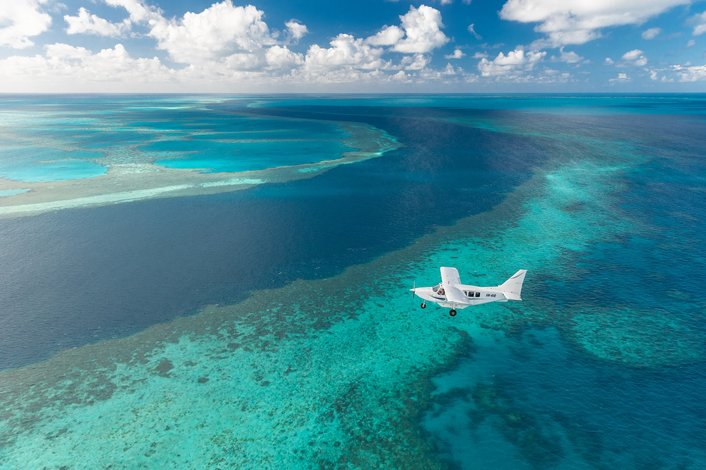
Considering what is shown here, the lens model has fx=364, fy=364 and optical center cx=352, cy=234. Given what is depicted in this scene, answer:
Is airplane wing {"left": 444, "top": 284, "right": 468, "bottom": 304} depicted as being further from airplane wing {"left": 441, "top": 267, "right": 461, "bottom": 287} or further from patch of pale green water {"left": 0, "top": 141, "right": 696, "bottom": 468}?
patch of pale green water {"left": 0, "top": 141, "right": 696, "bottom": 468}

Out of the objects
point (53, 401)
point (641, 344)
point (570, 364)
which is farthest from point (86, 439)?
point (641, 344)

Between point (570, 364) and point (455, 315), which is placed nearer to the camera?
point (570, 364)

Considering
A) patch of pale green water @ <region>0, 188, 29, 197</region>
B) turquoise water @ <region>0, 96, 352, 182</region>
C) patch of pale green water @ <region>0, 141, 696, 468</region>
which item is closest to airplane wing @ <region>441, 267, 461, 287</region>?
patch of pale green water @ <region>0, 141, 696, 468</region>

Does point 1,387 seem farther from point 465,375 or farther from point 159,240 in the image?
point 465,375

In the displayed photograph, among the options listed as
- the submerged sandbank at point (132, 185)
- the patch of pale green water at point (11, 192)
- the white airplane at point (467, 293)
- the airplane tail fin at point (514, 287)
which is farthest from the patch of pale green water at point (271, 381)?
the patch of pale green water at point (11, 192)

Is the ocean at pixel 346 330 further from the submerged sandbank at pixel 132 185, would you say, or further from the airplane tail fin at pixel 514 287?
the airplane tail fin at pixel 514 287

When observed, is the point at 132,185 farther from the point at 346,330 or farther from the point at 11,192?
the point at 346,330
